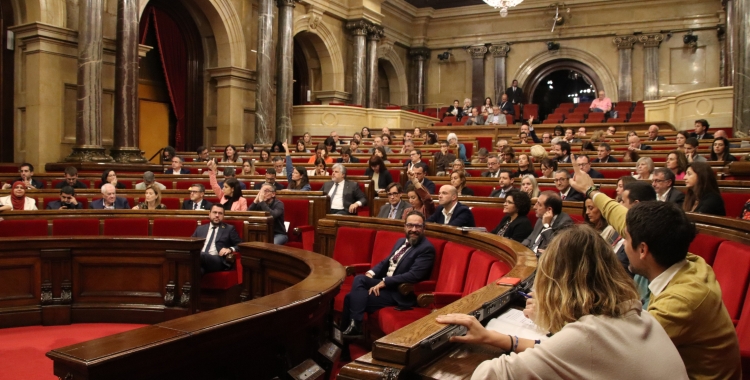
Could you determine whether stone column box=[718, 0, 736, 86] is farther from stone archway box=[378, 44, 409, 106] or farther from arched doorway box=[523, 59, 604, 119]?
stone archway box=[378, 44, 409, 106]

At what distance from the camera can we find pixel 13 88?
9812 mm

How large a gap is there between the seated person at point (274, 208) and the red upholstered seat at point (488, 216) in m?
1.64

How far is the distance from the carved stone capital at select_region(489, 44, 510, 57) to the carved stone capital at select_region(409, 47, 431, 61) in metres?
2.01

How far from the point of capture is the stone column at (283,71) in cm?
1317

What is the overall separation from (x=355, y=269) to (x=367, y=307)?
46 centimetres

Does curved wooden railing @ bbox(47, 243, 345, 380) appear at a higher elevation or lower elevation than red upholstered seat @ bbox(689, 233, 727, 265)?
lower

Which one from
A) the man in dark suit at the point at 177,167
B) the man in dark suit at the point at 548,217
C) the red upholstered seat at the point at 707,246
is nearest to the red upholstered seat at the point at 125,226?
the man in dark suit at the point at 548,217

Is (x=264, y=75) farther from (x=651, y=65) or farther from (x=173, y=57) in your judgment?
(x=651, y=65)

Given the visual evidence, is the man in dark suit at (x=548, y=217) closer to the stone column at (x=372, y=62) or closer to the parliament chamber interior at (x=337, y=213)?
the parliament chamber interior at (x=337, y=213)

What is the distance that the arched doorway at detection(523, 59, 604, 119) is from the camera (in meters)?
18.5

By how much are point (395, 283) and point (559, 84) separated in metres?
18.4

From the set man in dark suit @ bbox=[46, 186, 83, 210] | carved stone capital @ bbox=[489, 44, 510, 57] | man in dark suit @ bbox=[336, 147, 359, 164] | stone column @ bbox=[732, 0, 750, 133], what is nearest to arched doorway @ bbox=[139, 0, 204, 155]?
man in dark suit @ bbox=[336, 147, 359, 164]

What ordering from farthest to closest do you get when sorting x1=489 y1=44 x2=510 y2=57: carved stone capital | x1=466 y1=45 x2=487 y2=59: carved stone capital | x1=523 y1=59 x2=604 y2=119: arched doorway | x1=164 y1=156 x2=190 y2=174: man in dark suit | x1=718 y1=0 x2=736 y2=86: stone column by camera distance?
x1=466 y1=45 x2=487 y2=59: carved stone capital → x1=489 y1=44 x2=510 y2=57: carved stone capital → x1=523 y1=59 x2=604 y2=119: arched doorway → x1=718 y1=0 x2=736 y2=86: stone column → x1=164 y1=156 x2=190 y2=174: man in dark suit

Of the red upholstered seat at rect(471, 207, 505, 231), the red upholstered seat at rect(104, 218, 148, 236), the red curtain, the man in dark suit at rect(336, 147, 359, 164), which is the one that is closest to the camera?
the red upholstered seat at rect(104, 218, 148, 236)
